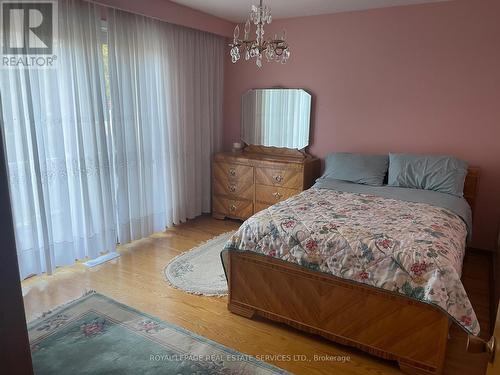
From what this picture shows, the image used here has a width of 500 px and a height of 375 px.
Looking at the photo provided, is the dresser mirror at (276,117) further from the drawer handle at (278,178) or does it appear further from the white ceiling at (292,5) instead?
the white ceiling at (292,5)

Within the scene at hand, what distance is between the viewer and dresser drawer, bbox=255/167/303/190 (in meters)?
3.96

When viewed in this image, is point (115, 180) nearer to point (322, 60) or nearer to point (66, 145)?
point (66, 145)

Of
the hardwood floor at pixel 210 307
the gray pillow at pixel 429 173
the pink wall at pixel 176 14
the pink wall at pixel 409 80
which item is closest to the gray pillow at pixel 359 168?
the gray pillow at pixel 429 173

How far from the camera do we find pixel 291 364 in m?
2.06

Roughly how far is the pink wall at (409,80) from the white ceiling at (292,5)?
0.42ft

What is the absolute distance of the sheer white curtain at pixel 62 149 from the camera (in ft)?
8.59

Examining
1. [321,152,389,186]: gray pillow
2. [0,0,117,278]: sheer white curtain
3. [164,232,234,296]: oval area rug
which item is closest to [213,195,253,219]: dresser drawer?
[164,232,234,296]: oval area rug

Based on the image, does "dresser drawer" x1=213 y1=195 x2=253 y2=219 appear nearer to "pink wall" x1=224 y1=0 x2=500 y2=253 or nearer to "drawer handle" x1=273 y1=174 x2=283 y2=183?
"drawer handle" x1=273 y1=174 x2=283 y2=183

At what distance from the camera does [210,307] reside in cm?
262

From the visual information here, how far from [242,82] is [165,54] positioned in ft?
3.81

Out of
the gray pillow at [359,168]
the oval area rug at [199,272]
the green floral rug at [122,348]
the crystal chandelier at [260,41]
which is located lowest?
the green floral rug at [122,348]

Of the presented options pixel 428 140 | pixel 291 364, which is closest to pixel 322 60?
pixel 428 140

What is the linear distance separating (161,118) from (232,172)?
1046 mm

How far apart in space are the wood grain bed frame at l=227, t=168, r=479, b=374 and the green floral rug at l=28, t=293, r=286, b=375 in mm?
382
